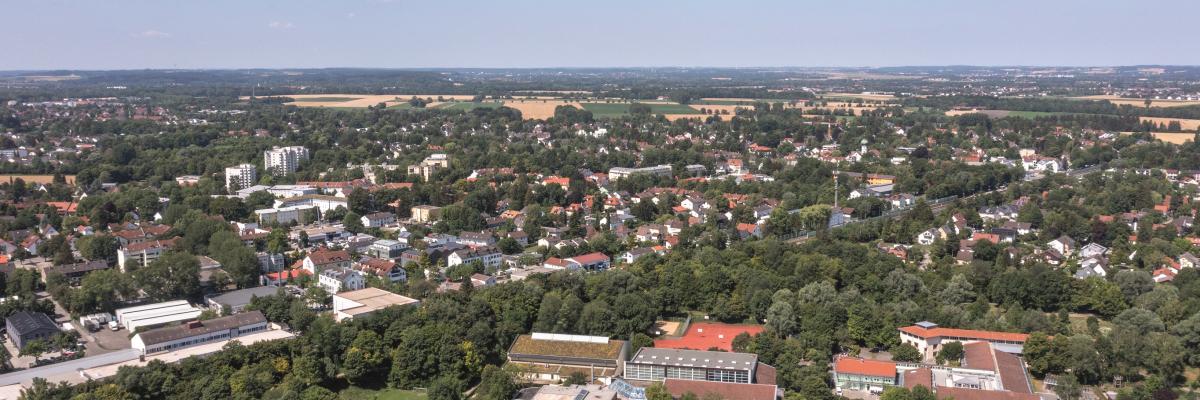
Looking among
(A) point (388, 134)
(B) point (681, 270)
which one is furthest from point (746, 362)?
(A) point (388, 134)

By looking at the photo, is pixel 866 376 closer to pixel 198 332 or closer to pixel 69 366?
pixel 198 332

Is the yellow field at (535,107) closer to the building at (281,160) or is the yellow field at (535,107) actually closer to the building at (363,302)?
the building at (281,160)

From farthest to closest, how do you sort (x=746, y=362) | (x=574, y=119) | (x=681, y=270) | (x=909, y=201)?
(x=574, y=119)
(x=909, y=201)
(x=681, y=270)
(x=746, y=362)

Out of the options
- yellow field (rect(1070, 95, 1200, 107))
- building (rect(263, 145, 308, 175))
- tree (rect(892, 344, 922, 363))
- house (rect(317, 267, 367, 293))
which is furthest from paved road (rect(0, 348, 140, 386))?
yellow field (rect(1070, 95, 1200, 107))

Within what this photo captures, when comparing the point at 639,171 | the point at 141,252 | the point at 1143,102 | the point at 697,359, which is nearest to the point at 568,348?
the point at 697,359

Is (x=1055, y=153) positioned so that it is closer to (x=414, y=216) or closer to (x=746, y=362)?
(x=414, y=216)
